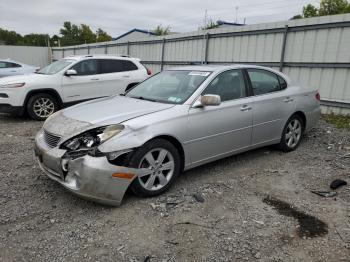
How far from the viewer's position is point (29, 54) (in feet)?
91.4

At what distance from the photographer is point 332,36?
26.0 feet

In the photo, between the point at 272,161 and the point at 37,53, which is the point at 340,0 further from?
the point at 272,161

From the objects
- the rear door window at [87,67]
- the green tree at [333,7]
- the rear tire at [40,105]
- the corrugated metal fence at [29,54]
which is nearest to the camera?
the rear tire at [40,105]

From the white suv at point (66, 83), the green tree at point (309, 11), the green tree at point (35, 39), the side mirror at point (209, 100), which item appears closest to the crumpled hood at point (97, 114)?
the side mirror at point (209, 100)

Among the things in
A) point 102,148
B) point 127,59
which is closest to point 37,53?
point 127,59

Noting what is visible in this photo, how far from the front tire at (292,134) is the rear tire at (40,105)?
5944 millimetres

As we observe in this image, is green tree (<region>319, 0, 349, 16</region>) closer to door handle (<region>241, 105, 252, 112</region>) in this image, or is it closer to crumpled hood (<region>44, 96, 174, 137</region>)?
door handle (<region>241, 105, 252, 112</region>)

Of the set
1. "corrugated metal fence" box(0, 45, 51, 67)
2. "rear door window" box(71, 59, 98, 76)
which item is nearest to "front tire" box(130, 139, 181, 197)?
"rear door window" box(71, 59, 98, 76)

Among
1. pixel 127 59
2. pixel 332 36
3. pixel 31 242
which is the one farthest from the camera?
pixel 127 59

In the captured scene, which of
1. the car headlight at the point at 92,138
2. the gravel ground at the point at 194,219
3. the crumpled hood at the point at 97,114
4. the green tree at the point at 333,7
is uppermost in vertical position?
the green tree at the point at 333,7

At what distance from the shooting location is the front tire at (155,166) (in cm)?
381

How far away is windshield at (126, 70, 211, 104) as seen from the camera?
4574mm

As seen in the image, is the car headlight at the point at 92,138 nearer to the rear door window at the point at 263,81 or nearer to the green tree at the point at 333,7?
the rear door window at the point at 263,81

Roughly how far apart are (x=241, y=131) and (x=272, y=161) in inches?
38.3
